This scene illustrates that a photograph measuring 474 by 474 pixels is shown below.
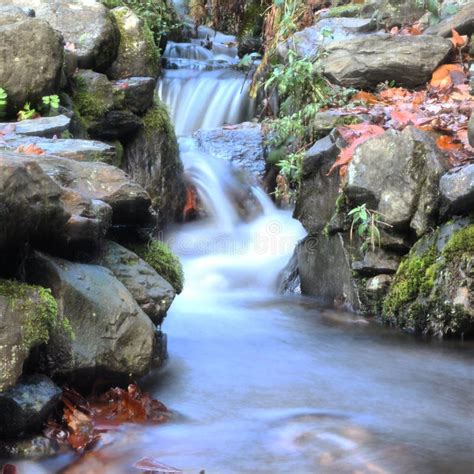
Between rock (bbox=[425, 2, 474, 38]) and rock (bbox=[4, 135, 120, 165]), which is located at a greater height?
rock (bbox=[425, 2, 474, 38])

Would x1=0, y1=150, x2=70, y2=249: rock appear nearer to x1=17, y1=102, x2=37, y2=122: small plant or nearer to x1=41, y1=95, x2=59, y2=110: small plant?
x1=17, y1=102, x2=37, y2=122: small plant

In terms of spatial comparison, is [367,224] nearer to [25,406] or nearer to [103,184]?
[103,184]

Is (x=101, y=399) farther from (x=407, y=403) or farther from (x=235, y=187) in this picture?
(x=235, y=187)

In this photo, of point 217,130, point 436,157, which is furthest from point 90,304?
point 217,130

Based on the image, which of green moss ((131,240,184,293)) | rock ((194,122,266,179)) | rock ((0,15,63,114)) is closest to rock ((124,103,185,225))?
rock ((194,122,266,179))

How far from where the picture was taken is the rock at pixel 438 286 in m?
5.48

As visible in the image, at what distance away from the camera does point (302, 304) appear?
6785mm

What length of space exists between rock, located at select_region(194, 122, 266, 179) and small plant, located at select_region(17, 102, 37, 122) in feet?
12.9

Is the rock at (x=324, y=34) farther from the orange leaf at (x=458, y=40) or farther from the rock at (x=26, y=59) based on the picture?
the rock at (x=26, y=59)

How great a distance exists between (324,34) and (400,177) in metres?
3.54

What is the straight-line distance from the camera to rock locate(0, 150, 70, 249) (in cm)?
317

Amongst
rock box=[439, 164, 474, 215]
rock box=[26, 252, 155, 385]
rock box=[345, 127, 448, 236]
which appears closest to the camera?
rock box=[26, 252, 155, 385]

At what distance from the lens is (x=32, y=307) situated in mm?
3318

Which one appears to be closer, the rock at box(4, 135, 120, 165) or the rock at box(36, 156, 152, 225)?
the rock at box(36, 156, 152, 225)
